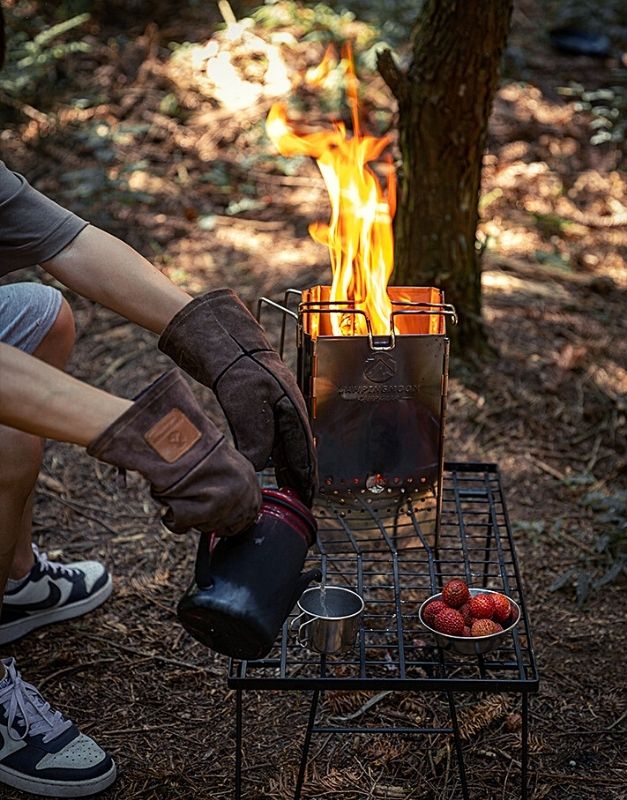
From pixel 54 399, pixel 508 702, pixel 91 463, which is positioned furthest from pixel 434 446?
pixel 91 463

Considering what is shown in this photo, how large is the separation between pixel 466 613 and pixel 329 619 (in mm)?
314

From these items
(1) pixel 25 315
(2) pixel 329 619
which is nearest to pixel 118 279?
(1) pixel 25 315

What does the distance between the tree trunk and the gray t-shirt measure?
70.2 inches

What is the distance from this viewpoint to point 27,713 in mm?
2279

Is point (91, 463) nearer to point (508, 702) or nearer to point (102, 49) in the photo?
point (508, 702)

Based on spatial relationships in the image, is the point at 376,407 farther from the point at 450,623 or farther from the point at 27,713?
the point at 27,713

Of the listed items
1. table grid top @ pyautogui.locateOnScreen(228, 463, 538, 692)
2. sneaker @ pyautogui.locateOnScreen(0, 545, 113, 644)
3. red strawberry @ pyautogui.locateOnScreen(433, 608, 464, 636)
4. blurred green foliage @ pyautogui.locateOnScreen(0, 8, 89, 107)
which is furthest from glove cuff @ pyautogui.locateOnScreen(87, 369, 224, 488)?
blurred green foliage @ pyautogui.locateOnScreen(0, 8, 89, 107)

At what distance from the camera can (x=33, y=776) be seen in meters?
2.23

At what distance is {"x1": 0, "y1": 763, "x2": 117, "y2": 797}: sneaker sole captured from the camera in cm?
222

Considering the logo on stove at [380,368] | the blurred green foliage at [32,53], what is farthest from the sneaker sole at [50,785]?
the blurred green foliage at [32,53]

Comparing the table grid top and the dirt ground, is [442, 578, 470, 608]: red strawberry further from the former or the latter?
the dirt ground

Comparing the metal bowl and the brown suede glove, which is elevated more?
the brown suede glove

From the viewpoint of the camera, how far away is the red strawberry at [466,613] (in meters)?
2.12

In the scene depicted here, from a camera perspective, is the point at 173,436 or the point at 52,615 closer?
the point at 173,436
